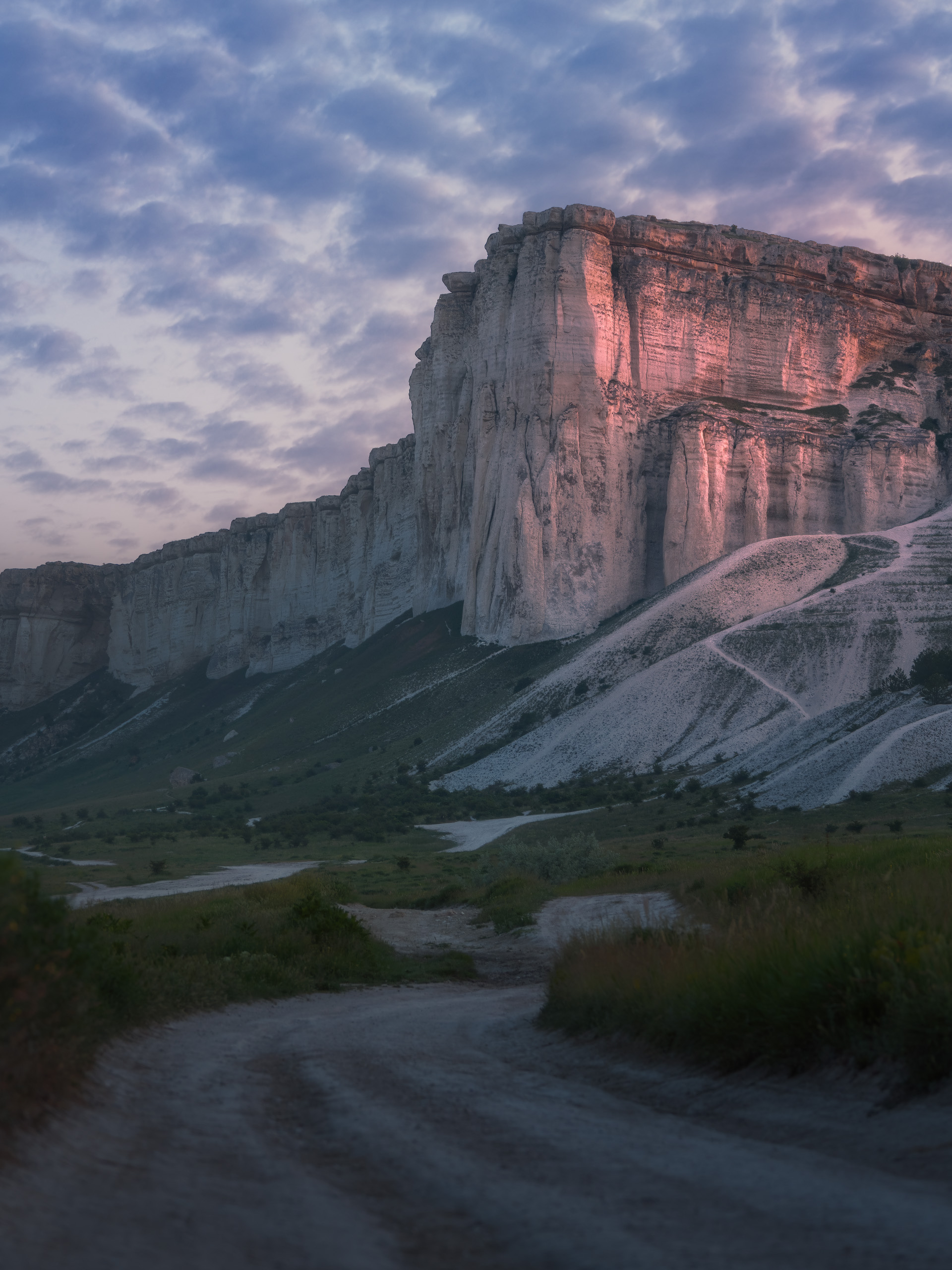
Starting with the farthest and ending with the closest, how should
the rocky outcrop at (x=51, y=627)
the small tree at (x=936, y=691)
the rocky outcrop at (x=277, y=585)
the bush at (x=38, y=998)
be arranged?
the rocky outcrop at (x=51, y=627) < the rocky outcrop at (x=277, y=585) < the small tree at (x=936, y=691) < the bush at (x=38, y=998)

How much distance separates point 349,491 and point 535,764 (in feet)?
245

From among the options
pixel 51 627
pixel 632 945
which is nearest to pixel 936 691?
pixel 632 945

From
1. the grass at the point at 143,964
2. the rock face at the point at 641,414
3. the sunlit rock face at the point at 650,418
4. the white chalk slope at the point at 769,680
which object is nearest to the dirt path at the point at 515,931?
the grass at the point at 143,964

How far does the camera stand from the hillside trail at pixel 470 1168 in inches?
164

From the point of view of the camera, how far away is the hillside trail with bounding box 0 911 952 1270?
417 cm

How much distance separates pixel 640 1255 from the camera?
411 centimetres

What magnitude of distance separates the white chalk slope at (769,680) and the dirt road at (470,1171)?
1538 inches

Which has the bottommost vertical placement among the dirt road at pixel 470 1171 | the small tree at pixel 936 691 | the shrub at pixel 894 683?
the dirt road at pixel 470 1171

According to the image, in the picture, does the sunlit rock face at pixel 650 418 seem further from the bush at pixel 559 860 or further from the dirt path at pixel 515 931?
the dirt path at pixel 515 931

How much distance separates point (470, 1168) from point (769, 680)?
61543 millimetres

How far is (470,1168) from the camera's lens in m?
5.39

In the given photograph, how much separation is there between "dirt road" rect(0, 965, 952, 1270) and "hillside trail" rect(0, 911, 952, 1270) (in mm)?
16

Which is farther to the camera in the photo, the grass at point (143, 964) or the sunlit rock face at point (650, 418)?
the sunlit rock face at point (650, 418)

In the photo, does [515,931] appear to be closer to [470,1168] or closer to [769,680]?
[470,1168]
